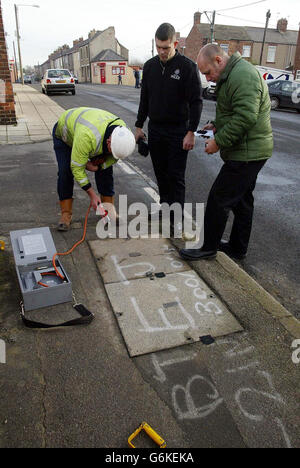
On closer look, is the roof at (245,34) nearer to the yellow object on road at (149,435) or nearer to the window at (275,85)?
the window at (275,85)

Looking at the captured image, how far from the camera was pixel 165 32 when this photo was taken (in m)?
3.63

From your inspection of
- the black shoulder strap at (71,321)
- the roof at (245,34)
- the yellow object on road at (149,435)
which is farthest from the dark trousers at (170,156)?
the roof at (245,34)

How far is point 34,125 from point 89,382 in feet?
35.0

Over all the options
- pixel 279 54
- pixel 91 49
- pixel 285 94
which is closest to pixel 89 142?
pixel 285 94

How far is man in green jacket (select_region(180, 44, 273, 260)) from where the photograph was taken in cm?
296

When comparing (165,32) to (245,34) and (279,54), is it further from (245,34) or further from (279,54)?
(279,54)

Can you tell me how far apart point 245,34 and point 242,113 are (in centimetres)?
5828

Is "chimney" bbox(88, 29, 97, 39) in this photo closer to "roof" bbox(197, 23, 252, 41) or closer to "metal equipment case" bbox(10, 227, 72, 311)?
"roof" bbox(197, 23, 252, 41)

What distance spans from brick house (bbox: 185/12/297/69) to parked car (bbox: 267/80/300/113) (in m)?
33.7

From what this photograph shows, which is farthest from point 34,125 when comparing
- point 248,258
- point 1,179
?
point 248,258

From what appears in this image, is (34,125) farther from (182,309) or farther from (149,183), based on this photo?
(182,309)

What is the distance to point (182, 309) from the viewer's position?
291 cm

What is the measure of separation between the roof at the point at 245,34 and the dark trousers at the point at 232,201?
52.6 m

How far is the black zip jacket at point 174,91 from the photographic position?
150 inches
